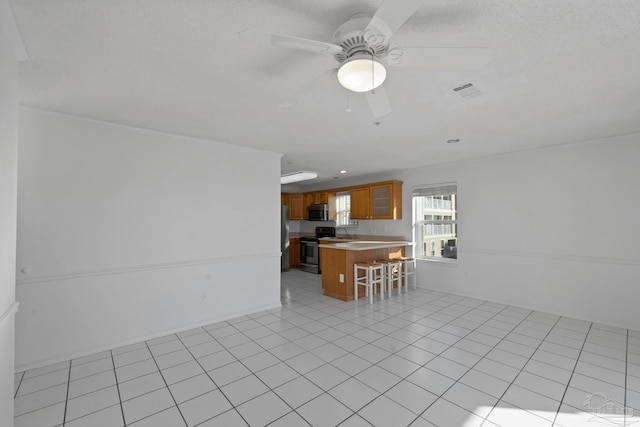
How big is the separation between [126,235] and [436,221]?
512 cm

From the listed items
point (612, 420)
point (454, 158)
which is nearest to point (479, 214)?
point (454, 158)

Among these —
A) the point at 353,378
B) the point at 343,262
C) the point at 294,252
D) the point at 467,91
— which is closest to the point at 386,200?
the point at 343,262

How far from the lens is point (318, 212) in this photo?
311 inches

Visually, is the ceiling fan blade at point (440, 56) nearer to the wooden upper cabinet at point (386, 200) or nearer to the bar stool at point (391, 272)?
the bar stool at point (391, 272)

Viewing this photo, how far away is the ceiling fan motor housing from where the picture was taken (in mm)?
1410

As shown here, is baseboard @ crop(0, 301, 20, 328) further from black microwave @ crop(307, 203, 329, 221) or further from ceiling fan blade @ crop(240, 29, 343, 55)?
black microwave @ crop(307, 203, 329, 221)

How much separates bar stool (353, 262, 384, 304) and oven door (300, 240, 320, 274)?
99.2 inches

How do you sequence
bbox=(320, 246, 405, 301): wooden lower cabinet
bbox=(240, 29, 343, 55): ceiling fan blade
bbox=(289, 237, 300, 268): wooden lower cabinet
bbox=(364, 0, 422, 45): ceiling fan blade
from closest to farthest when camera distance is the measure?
1. bbox=(364, 0, 422, 45): ceiling fan blade
2. bbox=(240, 29, 343, 55): ceiling fan blade
3. bbox=(320, 246, 405, 301): wooden lower cabinet
4. bbox=(289, 237, 300, 268): wooden lower cabinet

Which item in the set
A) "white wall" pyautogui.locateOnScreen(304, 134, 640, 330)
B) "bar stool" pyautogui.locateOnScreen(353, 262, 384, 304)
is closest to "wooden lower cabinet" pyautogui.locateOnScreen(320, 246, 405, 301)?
"bar stool" pyautogui.locateOnScreen(353, 262, 384, 304)

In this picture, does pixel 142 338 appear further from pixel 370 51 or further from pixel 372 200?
pixel 372 200

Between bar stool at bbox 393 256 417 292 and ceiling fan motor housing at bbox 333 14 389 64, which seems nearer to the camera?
ceiling fan motor housing at bbox 333 14 389 64

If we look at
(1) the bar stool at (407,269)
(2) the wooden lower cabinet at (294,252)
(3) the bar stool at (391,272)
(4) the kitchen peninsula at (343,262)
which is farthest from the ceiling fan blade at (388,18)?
(2) the wooden lower cabinet at (294,252)

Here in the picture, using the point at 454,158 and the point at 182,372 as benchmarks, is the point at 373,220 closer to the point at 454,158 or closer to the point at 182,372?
the point at 454,158

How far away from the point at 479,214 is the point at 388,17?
14.9 ft
